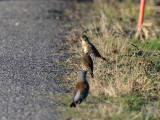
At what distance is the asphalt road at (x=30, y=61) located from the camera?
516 cm

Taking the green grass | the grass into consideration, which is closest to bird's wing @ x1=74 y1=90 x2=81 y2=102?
the grass

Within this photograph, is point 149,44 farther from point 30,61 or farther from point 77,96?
point 77,96

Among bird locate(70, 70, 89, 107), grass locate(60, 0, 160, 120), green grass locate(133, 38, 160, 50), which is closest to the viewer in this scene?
grass locate(60, 0, 160, 120)

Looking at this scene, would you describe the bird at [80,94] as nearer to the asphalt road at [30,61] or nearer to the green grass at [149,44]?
the asphalt road at [30,61]

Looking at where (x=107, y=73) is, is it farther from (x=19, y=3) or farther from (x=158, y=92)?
(x=19, y=3)

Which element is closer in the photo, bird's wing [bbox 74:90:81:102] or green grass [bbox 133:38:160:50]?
bird's wing [bbox 74:90:81:102]

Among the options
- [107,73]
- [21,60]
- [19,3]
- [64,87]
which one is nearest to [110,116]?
[64,87]

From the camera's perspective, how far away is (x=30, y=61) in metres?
7.29

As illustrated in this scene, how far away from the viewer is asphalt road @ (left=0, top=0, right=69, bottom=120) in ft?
16.9

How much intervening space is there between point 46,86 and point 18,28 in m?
4.54

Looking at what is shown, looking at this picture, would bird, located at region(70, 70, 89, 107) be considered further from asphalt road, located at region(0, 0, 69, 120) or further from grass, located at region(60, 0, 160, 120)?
asphalt road, located at region(0, 0, 69, 120)

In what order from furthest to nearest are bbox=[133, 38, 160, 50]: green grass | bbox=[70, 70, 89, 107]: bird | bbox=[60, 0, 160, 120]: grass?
bbox=[133, 38, 160, 50]: green grass, bbox=[70, 70, 89, 107]: bird, bbox=[60, 0, 160, 120]: grass

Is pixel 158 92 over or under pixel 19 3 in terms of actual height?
under

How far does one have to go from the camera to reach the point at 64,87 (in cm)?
602
